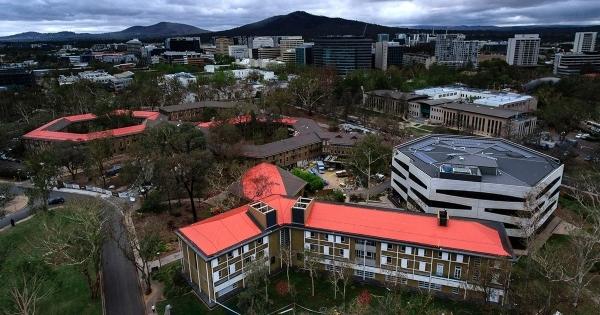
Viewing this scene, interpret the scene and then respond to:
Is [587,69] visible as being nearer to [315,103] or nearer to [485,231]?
[315,103]

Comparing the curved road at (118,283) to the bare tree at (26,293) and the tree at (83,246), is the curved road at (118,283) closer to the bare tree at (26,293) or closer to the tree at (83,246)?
the tree at (83,246)

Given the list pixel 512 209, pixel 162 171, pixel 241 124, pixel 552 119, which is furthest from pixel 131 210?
pixel 552 119

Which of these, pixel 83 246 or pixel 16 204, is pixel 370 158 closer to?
pixel 83 246

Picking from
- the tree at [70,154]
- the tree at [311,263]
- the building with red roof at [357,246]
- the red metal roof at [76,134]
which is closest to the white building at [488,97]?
the building with red roof at [357,246]

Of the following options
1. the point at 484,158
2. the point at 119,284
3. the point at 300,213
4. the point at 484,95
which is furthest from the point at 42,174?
the point at 484,95

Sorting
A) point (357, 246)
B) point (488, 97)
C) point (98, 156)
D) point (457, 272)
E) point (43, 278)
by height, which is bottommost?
point (457, 272)

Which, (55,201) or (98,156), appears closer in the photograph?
(55,201)
